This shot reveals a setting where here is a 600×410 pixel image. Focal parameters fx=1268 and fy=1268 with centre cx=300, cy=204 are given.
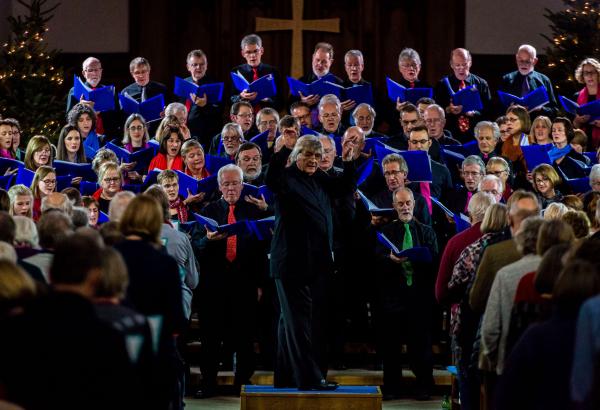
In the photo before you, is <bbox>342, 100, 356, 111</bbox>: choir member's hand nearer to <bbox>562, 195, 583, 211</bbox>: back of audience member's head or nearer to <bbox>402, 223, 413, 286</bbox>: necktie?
<bbox>402, 223, 413, 286</bbox>: necktie

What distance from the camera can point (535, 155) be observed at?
9.46 metres

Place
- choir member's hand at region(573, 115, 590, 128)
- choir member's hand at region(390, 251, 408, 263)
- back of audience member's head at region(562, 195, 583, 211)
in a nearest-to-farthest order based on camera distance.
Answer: back of audience member's head at region(562, 195, 583, 211) < choir member's hand at region(390, 251, 408, 263) < choir member's hand at region(573, 115, 590, 128)

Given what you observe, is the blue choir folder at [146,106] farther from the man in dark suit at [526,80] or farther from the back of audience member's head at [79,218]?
the back of audience member's head at [79,218]

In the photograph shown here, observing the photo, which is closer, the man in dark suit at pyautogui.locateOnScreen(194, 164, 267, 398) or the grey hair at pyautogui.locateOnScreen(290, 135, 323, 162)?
the grey hair at pyautogui.locateOnScreen(290, 135, 323, 162)

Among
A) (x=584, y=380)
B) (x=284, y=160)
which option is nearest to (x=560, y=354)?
Answer: (x=584, y=380)

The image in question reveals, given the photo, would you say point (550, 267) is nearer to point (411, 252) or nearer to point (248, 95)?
point (411, 252)

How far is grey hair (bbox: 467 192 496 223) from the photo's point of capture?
7070 mm

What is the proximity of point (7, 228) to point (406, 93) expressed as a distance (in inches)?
225

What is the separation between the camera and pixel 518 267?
18.0 ft

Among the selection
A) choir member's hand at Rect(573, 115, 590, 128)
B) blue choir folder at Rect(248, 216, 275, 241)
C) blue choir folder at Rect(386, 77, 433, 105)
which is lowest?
blue choir folder at Rect(248, 216, 275, 241)

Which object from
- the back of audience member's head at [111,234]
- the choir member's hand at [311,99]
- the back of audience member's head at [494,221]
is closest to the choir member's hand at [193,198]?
the choir member's hand at [311,99]

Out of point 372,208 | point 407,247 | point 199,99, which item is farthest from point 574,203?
point 199,99

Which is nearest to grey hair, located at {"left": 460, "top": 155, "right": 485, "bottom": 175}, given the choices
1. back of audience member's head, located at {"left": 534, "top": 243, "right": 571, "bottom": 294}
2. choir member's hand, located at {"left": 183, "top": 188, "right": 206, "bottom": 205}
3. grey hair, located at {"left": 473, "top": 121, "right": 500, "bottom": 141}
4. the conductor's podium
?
grey hair, located at {"left": 473, "top": 121, "right": 500, "bottom": 141}

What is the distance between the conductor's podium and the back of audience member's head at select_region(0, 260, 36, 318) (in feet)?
11.2
